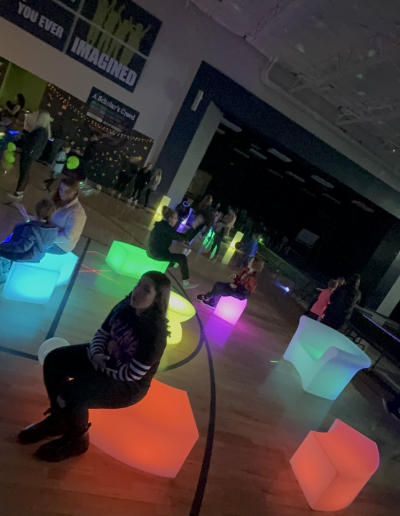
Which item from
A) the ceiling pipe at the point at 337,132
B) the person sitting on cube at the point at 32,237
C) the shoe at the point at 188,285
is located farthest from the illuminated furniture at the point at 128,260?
the ceiling pipe at the point at 337,132

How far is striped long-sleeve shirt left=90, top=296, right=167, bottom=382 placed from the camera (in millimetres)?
2408

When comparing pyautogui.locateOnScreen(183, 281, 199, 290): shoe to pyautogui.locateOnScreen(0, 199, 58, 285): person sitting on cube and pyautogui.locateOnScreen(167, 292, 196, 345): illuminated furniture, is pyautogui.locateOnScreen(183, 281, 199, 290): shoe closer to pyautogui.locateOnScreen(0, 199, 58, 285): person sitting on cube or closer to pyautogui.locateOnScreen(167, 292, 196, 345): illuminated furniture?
pyautogui.locateOnScreen(167, 292, 196, 345): illuminated furniture

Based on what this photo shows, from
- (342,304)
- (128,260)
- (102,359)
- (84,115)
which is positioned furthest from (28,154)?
(342,304)

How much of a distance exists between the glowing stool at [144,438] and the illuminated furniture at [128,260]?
10.9ft

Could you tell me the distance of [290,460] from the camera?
361cm

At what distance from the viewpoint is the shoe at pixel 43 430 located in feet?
8.18

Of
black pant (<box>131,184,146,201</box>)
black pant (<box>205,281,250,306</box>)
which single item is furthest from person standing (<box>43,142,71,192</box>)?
black pant (<box>205,281,250,306</box>)

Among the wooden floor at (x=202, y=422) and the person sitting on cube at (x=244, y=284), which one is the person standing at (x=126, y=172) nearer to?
the wooden floor at (x=202, y=422)

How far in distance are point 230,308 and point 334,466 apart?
3.39 meters

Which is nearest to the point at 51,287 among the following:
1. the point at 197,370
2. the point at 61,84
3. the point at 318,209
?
the point at 197,370

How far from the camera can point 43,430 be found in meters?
2.51

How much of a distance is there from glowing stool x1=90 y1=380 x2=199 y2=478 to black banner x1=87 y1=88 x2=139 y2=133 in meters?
10.4

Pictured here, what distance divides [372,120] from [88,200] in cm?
840

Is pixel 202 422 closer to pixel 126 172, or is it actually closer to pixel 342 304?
pixel 342 304
